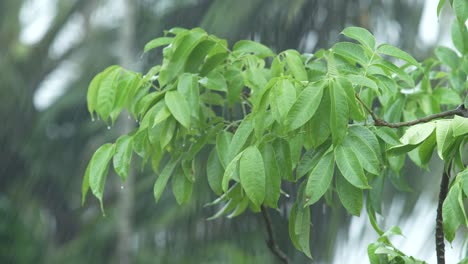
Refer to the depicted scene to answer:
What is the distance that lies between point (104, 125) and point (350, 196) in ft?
7.34

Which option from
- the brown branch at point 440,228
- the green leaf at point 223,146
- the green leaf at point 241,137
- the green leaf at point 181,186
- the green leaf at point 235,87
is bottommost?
the brown branch at point 440,228

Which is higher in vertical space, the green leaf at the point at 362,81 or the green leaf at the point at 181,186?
the green leaf at the point at 362,81

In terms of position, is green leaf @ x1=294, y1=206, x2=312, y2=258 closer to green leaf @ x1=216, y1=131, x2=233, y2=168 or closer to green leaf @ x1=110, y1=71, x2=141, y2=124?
green leaf @ x1=216, y1=131, x2=233, y2=168

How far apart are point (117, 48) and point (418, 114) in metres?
1.98

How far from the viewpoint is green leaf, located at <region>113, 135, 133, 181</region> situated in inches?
35.9

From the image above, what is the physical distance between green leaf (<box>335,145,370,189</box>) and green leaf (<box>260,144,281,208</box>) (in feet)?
0.26

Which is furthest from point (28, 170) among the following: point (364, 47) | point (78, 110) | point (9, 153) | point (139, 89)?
point (364, 47)

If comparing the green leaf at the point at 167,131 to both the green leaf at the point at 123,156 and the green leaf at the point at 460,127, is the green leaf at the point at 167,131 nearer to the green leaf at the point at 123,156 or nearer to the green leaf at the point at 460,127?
the green leaf at the point at 123,156

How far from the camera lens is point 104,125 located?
2887 millimetres

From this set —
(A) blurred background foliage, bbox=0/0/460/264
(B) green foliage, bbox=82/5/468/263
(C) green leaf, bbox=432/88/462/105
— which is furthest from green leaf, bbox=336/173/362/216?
(A) blurred background foliage, bbox=0/0/460/264

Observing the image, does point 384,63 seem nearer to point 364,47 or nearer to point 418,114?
point 364,47

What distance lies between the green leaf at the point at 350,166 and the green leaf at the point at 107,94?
0.38m

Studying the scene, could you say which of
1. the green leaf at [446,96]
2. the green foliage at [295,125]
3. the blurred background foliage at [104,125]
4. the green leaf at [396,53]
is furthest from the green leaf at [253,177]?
the blurred background foliage at [104,125]

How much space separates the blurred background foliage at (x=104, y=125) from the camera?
2230mm
